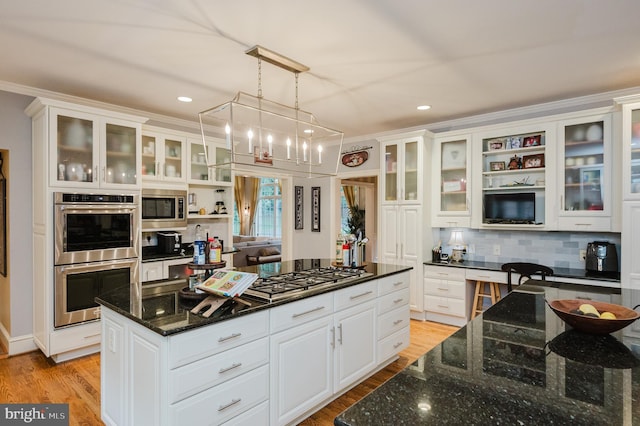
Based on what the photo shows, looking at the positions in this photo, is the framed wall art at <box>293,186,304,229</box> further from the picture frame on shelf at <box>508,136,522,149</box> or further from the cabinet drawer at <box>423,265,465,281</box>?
the picture frame on shelf at <box>508,136,522,149</box>

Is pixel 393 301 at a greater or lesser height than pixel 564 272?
lesser

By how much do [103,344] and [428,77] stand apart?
325 cm

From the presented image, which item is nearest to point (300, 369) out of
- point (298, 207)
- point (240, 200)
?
point (298, 207)

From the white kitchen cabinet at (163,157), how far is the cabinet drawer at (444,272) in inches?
129

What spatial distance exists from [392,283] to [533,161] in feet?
7.73

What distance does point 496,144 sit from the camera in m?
4.32

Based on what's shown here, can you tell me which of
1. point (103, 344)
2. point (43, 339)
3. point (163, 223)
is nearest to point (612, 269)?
point (103, 344)

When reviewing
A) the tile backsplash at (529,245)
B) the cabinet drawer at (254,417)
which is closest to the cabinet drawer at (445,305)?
the tile backsplash at (529,245)

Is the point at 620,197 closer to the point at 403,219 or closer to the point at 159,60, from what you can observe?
the point at 403,219

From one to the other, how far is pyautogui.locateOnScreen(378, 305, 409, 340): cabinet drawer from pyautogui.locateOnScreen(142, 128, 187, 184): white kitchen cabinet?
9.77ft

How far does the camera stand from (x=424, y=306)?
4.61m

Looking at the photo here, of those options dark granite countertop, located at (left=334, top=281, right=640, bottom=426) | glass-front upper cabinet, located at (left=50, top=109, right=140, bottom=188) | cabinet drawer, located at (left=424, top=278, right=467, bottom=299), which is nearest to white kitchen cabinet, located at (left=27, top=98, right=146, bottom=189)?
glass-front upper cabinet, located at (left=50, top=109, right=140, bottom=188)
